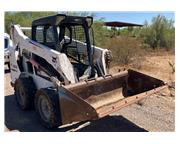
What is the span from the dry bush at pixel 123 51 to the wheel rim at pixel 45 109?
8.57 metres

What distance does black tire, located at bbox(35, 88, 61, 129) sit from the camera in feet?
18.0

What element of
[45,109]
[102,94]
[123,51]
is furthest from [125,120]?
[123,51]

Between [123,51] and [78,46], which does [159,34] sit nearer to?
[123,51]

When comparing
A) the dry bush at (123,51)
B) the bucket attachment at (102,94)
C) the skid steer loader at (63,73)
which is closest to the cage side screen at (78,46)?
the skid steer loader at (63,73)

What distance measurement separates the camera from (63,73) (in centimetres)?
572

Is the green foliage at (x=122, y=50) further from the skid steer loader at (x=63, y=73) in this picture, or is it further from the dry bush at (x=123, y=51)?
the skid steer loader at (x=63, y=73)

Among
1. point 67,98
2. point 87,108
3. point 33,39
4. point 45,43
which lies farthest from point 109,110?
point 33,39

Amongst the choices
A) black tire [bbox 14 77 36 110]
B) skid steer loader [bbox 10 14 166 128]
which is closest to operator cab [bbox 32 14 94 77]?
skid steer loader [bbox 10 14 166 128]

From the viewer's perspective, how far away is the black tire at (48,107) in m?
5.48

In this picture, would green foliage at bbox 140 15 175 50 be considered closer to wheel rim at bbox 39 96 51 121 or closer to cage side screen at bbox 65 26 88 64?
cage side screen at bbox 65 26 88 64

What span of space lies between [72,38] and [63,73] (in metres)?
1.32

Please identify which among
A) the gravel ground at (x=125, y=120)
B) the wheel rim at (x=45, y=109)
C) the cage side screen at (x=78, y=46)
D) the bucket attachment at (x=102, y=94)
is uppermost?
the cage side screen at (x=78, y=46)

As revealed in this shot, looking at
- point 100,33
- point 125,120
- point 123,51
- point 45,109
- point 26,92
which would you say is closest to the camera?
point 45,109

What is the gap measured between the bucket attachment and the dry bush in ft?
24.7
